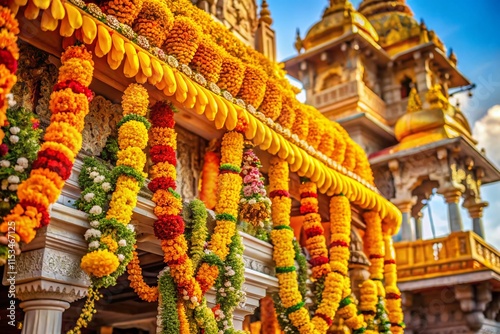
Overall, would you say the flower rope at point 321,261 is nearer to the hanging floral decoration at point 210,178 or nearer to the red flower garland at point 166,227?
the hanging floral decoration at point 210,178

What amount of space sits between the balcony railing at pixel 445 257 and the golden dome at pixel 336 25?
795 cm

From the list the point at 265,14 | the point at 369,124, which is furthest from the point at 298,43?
the point at 265,14

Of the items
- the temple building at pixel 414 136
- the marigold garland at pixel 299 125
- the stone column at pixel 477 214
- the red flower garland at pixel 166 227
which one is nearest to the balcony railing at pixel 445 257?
the temple building at pixel 414 136

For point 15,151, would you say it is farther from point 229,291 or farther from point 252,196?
point 252,196

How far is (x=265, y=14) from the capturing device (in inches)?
537

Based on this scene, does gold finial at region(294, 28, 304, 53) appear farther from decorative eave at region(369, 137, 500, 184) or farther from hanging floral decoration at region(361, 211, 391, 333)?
hanging floral decoration at region(361, 211, 391, 333)

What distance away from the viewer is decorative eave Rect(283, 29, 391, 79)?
61.4 feet

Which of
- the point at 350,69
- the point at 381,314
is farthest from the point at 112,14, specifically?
the point at 350,69

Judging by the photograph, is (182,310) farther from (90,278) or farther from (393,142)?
(393,142)

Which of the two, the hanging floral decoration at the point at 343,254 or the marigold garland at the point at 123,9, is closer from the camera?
the marigold garland at the point at 123,9

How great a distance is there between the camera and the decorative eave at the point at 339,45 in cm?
1870

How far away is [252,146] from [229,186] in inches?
32.6

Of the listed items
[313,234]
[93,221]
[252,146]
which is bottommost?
[93,221]

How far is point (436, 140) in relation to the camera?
51.8 feet
